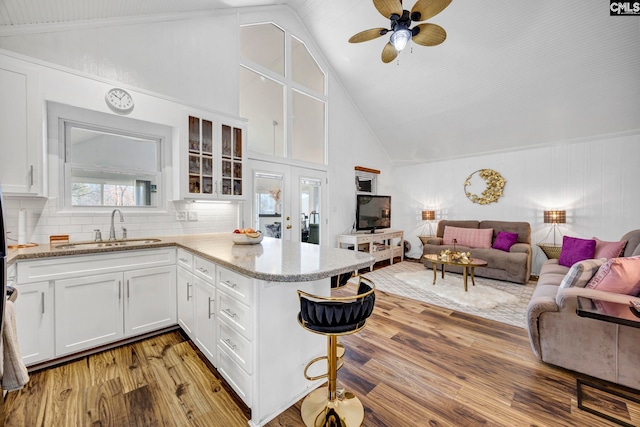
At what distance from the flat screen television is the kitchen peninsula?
3.38 metres

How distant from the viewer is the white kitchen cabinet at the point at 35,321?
190cm

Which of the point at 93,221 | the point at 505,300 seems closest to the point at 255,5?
the point at 93,221

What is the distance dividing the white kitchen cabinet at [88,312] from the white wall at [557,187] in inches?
232

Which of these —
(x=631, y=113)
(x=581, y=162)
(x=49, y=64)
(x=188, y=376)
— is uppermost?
(x=631, y=113)

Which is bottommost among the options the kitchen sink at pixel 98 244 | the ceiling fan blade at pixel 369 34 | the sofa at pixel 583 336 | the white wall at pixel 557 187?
the sofa at pixel 583 336

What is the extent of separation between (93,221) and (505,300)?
4.95 m

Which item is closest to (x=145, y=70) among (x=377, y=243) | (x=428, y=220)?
(x=377, y=243)

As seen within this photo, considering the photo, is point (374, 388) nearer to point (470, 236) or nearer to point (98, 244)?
point (98, 244)

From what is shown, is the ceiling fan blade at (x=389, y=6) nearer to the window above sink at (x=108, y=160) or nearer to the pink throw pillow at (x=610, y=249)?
the window above sink at (x=108, y=160)

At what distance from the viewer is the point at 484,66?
12.9ft

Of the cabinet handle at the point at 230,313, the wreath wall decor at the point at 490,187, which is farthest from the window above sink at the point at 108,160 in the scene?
the wreath wall decor at the point at 490,187

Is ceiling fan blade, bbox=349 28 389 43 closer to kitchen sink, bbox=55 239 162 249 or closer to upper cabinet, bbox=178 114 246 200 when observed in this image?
upper cabinet, bbox=178 114 246 200

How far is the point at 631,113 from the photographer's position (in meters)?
3.83

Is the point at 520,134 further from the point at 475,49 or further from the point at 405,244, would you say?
the point at 405,244
